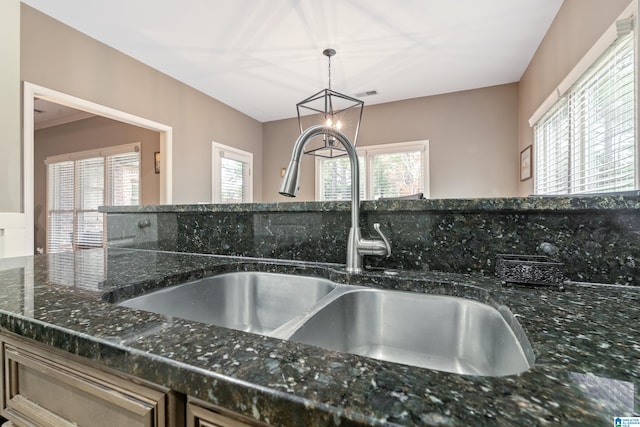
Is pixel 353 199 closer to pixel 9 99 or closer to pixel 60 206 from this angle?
pixel 9 99

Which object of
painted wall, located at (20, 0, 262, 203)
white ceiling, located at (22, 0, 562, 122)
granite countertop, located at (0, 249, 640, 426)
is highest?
white ceiling, located at (22, 0, 562, 122)

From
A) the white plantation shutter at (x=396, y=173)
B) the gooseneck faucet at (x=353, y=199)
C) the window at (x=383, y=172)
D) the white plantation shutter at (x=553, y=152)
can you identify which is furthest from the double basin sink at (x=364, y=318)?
the white plantation shutter at (x=396, y=173)

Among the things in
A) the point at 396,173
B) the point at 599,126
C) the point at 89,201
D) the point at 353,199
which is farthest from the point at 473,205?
the point at 89,201

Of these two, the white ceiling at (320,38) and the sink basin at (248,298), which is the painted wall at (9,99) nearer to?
the white ceiling at (320,38)

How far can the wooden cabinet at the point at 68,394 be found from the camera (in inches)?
14.8

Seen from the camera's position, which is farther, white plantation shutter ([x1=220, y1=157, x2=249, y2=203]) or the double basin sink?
white plantation shutter ([x1=220, y1=157, x2=249, y2=203])

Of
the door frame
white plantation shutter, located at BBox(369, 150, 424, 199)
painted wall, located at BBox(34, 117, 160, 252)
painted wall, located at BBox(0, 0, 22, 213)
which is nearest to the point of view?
painted wall, located at BBox(0, 0, 22, 213)

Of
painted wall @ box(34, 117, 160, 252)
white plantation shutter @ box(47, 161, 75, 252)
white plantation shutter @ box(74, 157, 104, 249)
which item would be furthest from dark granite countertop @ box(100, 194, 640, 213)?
white plantation shutter @ box(47, 161, 75, 252)

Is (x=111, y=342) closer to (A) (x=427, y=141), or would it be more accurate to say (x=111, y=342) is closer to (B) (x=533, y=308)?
(B) (x=533, y=308)

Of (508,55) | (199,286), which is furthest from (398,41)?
(199,286)

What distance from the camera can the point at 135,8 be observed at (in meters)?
2.33

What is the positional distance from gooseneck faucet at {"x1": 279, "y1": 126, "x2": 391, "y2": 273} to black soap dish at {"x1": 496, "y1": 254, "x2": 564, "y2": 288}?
0.27 m

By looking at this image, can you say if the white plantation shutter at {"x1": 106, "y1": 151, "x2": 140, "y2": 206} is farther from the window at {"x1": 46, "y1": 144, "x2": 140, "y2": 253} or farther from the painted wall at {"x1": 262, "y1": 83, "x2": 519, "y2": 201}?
the painted wall at {"x1": 262, "y1": 83, "x2": 519, "y2": 201}

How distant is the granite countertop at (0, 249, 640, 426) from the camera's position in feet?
0.84
